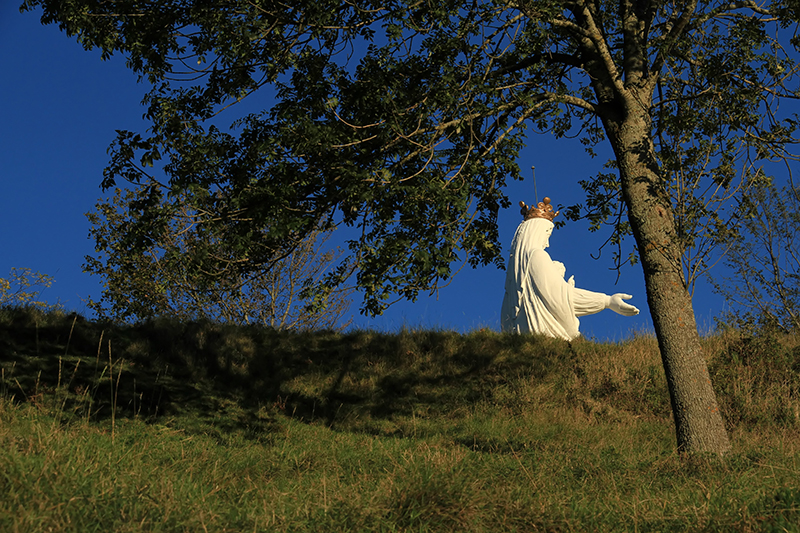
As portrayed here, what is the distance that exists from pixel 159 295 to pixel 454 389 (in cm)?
1246

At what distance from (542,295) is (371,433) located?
7.92 metres

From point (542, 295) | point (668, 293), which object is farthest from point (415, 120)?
point (542, 295)

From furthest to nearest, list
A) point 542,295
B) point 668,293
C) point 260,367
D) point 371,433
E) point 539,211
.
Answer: point 539,211 < point 542,295 < point 260,367 < point 371,433 < point 668,293

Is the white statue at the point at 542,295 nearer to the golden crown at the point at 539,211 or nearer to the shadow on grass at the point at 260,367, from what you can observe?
the golden crown at the point at 539,211

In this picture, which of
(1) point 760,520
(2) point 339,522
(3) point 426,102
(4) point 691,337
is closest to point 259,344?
(3) point 426,102

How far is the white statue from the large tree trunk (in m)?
8.07

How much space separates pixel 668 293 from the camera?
829cm

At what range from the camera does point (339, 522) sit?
4.41 metres

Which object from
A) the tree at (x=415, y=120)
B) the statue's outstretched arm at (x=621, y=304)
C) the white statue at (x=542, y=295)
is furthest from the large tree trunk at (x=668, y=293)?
the statue's outstretched arm at (x=621, y=304)

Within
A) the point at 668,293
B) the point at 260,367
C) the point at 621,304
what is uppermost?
the point at 621,304

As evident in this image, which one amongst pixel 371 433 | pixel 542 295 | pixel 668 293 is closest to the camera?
pixel 668 293

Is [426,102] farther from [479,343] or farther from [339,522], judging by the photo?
[479,343]

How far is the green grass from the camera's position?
4.56m

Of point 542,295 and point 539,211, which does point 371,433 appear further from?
point 539,211
